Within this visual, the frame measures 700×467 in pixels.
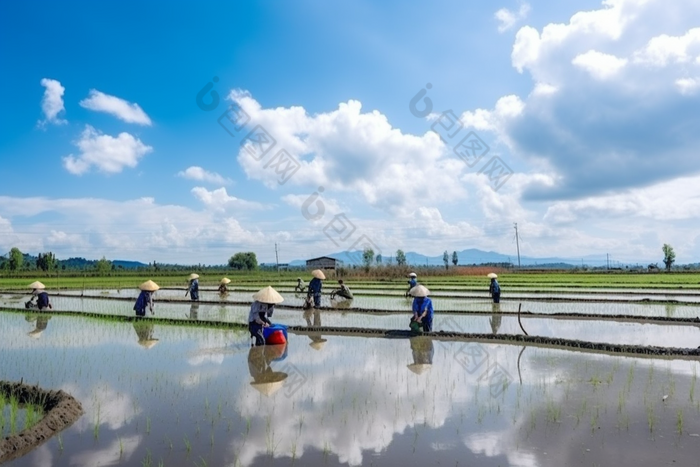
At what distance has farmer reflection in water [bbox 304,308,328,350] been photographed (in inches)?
390

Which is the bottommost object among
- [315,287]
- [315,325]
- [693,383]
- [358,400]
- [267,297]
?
[693,383]

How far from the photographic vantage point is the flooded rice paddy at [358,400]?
4.41 metres

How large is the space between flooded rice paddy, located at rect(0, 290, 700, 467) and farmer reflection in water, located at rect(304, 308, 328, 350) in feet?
0.42

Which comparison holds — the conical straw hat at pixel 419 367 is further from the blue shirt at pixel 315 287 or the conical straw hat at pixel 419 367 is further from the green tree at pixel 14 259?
the green tree at pixel 14 259

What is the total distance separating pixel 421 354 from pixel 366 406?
322cm

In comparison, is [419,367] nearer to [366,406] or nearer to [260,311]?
[366,406]

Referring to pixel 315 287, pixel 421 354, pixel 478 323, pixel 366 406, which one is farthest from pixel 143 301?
pixel 366 406

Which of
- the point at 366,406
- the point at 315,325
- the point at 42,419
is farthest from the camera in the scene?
the point at 315,325

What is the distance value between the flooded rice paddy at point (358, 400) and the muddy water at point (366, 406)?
21 millimetres

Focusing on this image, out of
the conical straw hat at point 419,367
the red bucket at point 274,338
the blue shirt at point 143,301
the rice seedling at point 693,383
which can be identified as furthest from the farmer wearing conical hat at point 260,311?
the rice seedling at point 693,383

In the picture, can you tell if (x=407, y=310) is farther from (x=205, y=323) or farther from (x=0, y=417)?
(x=0, y=417)

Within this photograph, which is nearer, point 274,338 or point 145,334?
point 274,338

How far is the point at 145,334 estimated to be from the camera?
11.3m

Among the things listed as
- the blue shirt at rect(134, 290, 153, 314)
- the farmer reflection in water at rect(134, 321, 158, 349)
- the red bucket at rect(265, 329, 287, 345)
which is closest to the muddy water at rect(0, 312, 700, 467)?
the red bucket at rect(265, 329, 287, 345)
